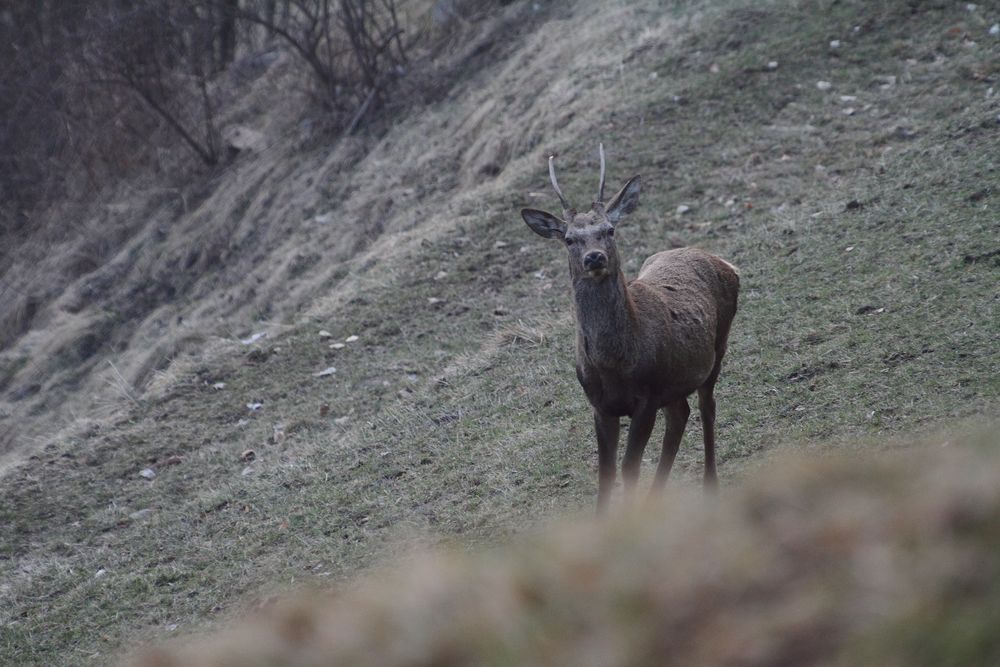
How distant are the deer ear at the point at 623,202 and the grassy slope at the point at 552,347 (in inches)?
67.6

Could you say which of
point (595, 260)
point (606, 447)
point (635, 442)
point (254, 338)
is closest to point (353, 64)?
point (254, 338)

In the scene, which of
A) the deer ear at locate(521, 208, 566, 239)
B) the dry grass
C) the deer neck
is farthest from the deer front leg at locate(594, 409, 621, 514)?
the dry grass

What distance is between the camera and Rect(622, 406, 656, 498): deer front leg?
20.8 feet

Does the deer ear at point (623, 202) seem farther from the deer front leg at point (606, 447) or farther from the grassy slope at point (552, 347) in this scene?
the grassy slope at point (552, 347)

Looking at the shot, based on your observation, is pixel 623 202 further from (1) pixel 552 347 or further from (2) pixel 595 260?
(1) pixel 552 347

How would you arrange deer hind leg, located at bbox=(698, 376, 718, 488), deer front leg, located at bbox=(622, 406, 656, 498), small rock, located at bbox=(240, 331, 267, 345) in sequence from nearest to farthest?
deer front leg, located at bbox=(622, 406, 656, 498), deer hind leg, located at bbox=(698, 376, 718, 488), small rock, located at bbox=(240, 331, 267, 345)

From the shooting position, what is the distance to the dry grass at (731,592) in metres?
1.93

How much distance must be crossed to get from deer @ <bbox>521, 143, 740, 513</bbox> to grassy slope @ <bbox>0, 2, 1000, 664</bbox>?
76cm

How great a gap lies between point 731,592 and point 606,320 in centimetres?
442

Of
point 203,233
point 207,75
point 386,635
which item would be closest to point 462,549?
point 386,635

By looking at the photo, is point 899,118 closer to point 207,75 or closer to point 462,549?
point 462,549

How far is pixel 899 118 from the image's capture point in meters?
12.5

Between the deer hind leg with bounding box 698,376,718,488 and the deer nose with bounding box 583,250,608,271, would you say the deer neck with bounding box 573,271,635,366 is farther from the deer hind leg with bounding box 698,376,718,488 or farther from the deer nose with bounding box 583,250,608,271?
the deer hind leg with bounding box 698,376,718,488

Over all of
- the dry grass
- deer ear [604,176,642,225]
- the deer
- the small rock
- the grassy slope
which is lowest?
the small rock
